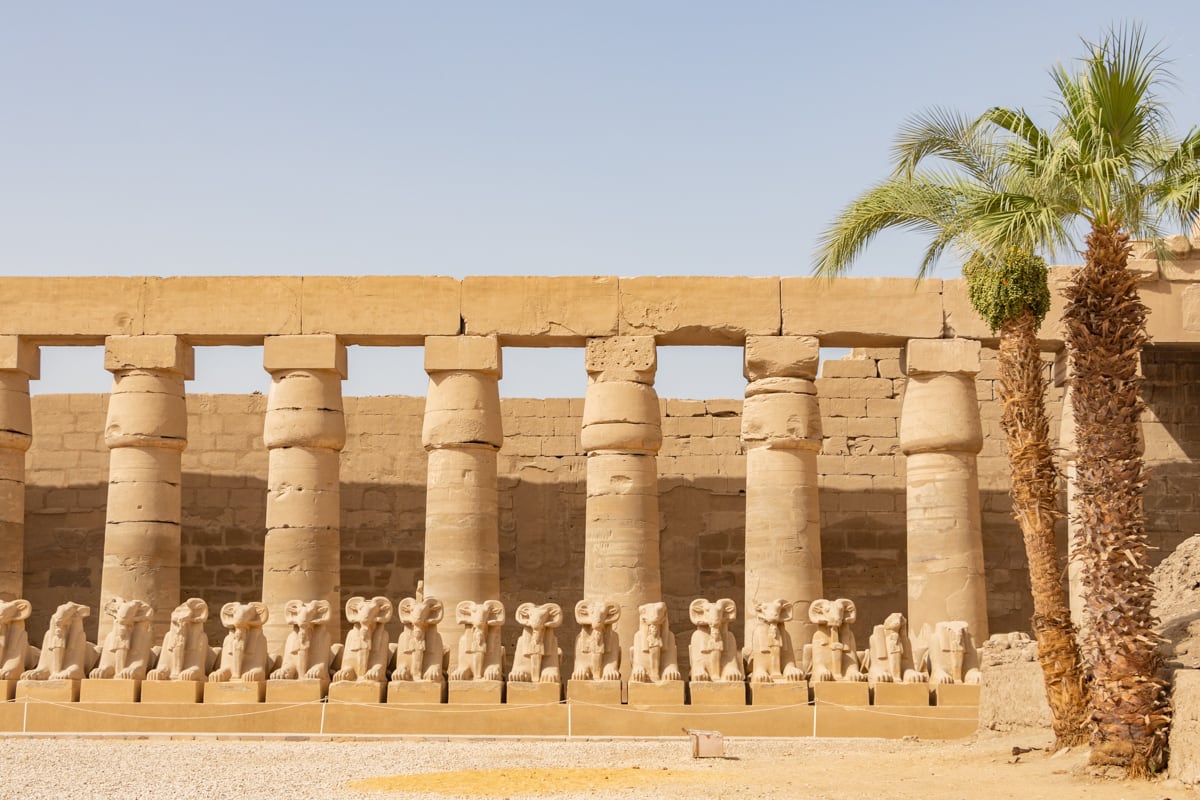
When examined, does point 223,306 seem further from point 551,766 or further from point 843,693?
point 843,693

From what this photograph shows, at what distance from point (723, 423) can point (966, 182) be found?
391 inches

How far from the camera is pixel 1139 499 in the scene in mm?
11234

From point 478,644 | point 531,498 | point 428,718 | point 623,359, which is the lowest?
point 428,718

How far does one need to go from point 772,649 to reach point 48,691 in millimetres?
7827

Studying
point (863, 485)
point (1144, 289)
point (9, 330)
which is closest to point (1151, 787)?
point (1144, 289)

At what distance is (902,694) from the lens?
1586 cm

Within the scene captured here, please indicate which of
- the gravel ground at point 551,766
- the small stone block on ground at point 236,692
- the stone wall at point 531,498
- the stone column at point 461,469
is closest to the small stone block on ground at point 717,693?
the gravel ground at point 551,766

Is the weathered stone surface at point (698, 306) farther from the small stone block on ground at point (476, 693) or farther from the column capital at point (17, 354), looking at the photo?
the column capital at point (17, 354)

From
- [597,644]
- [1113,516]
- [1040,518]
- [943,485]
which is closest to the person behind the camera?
[1113,516]

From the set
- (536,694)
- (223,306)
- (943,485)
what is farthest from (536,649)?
(223,306)

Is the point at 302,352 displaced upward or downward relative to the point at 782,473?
upward

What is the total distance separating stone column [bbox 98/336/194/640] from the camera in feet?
60.3

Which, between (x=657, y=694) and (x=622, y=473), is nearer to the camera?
(x=657, y=694)

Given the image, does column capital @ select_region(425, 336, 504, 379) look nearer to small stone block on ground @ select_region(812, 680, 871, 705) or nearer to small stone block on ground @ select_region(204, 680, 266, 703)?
small stone block on ground @ select_region(204, 680, 266, 703)
